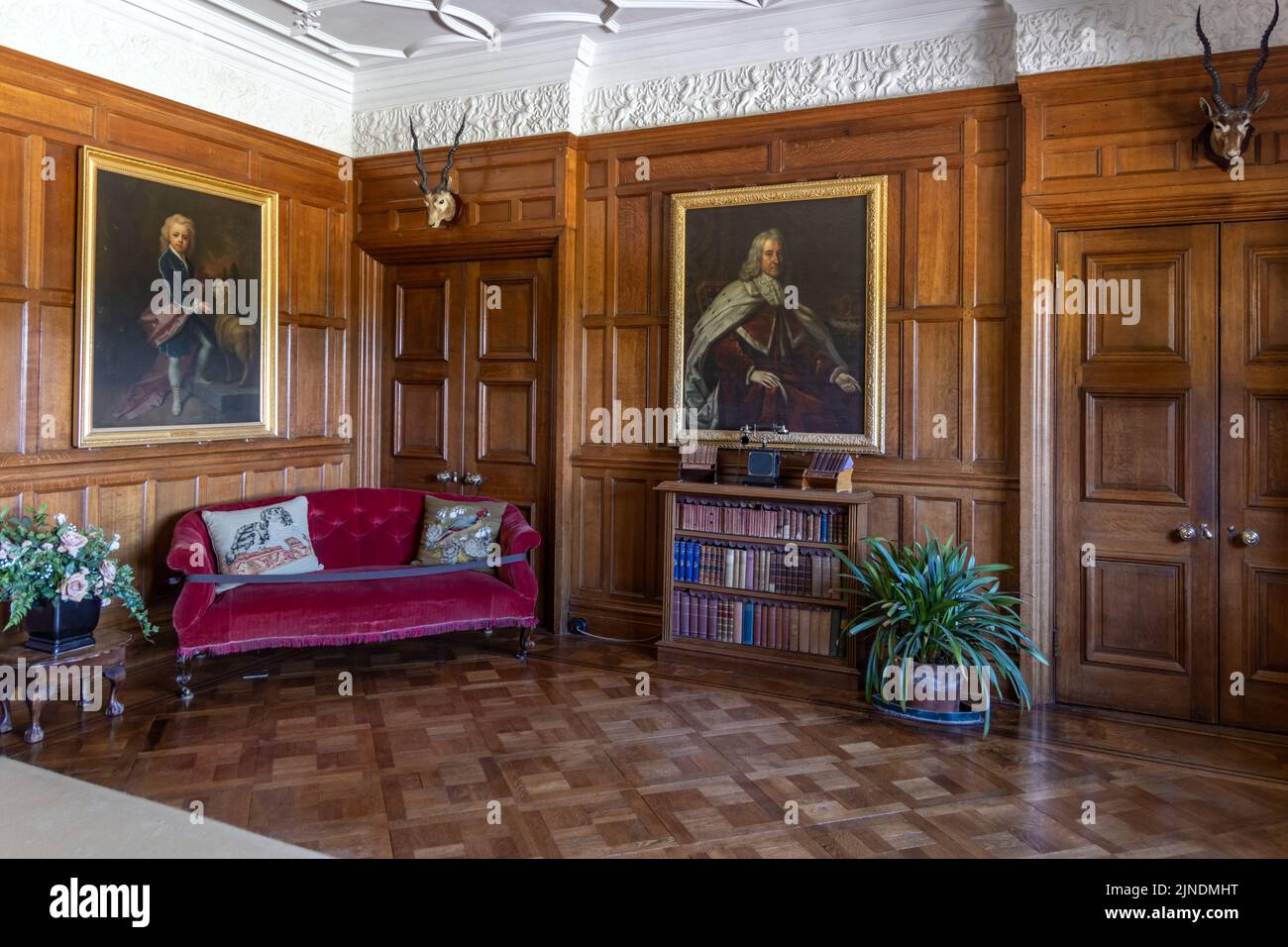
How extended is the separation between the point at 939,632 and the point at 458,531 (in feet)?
8.99

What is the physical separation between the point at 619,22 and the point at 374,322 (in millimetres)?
2562

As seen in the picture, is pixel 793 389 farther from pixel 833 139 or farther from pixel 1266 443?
pixel 1266 443

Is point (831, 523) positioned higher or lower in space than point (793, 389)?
lower

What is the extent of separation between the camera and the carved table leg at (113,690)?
426cm

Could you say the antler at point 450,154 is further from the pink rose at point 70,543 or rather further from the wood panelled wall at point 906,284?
the pink rose at point 70,543

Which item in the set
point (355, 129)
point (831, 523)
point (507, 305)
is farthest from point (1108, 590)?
point (355, 129)

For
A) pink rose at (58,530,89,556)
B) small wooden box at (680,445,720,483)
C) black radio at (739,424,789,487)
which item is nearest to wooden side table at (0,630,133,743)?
pink rose at (58,530,89,556)

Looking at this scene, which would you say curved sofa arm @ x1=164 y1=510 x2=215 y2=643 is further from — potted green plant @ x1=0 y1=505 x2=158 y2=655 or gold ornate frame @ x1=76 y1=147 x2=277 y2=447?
gold ornate frame @ x1=76 y1=147 x2=277 y2=447

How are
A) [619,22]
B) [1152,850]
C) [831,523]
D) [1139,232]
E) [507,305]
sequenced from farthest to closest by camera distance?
[507,305] → [619,22] → [831,523] → [1139,232] → [1152,850]

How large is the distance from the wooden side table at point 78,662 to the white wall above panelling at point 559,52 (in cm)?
280

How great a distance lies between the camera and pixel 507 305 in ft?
20.3

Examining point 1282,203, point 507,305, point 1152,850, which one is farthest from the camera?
point 507,305

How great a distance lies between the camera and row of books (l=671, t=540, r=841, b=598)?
16.3 feet

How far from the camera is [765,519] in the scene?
5.15 meters
